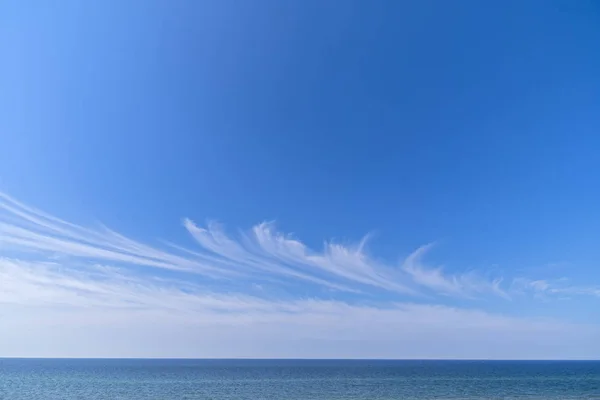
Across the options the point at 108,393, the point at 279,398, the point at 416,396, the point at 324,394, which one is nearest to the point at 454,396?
the point at 416,396

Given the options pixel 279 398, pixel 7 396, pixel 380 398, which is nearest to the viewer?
pixel 380 398

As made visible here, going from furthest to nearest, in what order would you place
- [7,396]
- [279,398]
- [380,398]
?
[7,396] → [279,398] → [380,398]

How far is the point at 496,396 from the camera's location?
4972 cm

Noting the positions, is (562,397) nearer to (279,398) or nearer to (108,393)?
(279,398)

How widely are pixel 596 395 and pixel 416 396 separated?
23105 mm

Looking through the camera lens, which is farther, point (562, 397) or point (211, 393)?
point (211, 393)

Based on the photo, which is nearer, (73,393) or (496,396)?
(496,396)

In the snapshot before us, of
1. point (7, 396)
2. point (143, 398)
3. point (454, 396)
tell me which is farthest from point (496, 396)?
point (7, 396)

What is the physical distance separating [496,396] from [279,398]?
26139 mm

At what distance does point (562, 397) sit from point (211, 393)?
143ft

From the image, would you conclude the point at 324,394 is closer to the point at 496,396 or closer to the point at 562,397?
the point at 496,396

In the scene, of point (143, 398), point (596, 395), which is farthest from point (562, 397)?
point (143, 398)

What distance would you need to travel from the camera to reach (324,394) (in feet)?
175

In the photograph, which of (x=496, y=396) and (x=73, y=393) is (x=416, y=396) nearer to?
(x=496, y=396)
